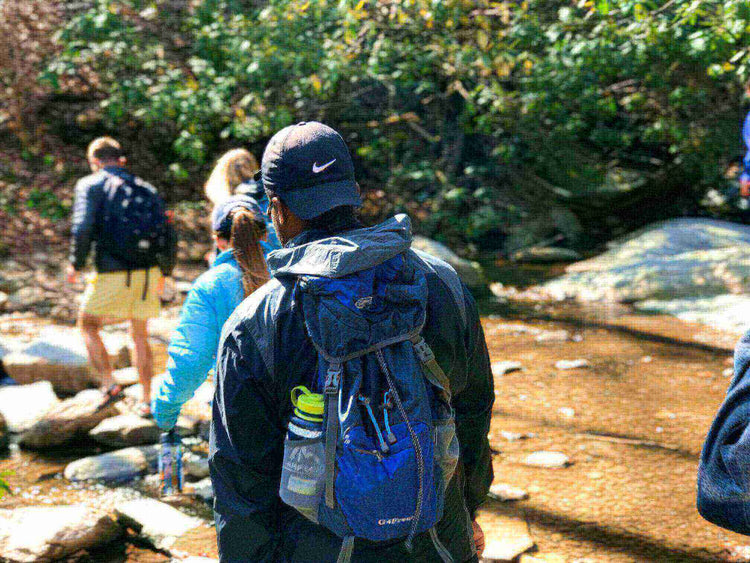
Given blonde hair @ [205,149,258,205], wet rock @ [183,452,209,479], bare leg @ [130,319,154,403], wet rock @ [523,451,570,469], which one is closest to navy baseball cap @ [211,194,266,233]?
blonde hair @ [205,149,258,205]

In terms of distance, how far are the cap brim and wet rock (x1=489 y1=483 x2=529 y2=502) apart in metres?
2.86

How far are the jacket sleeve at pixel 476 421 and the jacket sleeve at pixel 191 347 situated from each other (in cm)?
129

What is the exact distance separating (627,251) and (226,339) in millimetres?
10764

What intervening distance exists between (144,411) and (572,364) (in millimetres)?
3653

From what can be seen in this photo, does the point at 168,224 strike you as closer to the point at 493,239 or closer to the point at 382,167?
the point at 382,167

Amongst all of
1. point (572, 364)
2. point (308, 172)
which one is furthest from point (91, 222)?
point (572, 364)

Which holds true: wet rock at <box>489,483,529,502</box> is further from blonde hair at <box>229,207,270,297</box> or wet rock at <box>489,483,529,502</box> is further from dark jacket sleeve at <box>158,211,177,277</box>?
dark jacket sleeve at <box>158,211,177,277</box>

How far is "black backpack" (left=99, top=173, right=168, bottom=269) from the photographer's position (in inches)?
214

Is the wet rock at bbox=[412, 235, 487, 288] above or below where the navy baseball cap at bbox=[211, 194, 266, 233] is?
below

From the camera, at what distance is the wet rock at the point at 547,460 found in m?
4.61

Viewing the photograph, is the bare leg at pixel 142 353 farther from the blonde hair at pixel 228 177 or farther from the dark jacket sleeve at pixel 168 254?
the blonde hair at pixel 228 177

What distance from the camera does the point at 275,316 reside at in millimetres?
1715

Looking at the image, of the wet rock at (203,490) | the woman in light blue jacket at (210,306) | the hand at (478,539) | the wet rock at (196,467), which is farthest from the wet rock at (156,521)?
the hand at (478,539)

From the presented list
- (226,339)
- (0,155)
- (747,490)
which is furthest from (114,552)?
(0,155)
